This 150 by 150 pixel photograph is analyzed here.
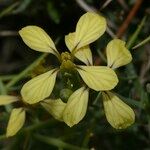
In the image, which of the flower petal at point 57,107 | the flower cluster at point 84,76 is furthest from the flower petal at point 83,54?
the flower petal at point 57,107

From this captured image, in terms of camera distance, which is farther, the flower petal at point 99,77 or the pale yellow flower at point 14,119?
the pale yellow flower at point 14,119

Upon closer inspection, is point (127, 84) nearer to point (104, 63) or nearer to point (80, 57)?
point (104, 63)

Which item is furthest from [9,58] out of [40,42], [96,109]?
[40,42]

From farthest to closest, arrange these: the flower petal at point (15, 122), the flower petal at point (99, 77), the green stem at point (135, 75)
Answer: the green stem at point (135, 75)
the flower petal at point (15, 122)
the flower petal at point (99, 77)

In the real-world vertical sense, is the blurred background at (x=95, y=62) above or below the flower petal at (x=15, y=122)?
below

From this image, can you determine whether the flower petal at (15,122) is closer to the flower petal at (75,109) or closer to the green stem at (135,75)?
the flower petal at (75,109)

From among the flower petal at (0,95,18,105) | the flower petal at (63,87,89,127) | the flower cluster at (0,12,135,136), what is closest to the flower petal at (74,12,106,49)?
the flower cluster at (0,12,135,136)

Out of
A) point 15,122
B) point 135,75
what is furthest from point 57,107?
point 135,75
